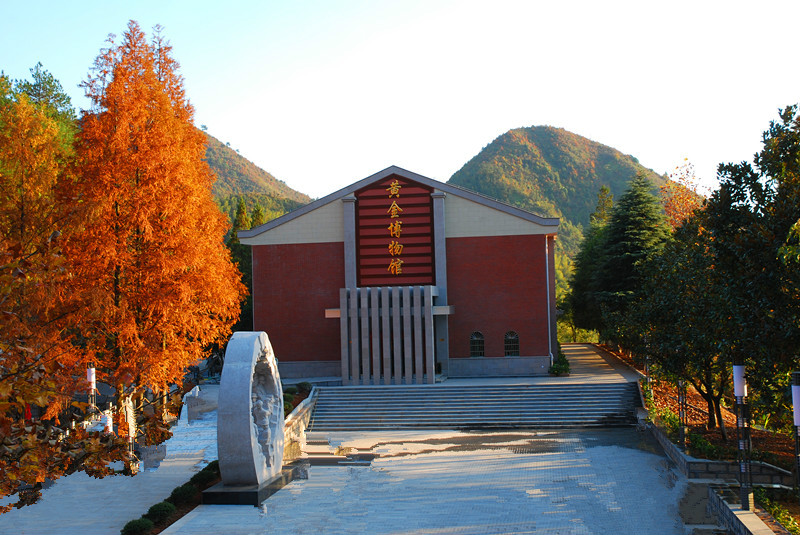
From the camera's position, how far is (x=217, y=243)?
17781mm

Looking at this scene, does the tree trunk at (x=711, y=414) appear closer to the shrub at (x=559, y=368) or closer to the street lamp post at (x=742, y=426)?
the street lamp post at (x=742, y=426)

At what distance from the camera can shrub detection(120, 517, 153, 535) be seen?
11.3m

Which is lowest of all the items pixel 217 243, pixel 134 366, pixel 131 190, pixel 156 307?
pixel 134 366

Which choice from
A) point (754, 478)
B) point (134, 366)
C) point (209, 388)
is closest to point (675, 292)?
point (754, 478)

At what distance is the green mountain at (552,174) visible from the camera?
357 ft

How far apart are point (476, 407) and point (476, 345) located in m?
5.47

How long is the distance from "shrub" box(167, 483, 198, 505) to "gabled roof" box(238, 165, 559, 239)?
17.5 m

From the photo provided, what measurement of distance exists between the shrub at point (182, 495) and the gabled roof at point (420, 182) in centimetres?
1752

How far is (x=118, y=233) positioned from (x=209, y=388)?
14373 millimetres

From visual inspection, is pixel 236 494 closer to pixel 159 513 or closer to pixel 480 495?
pixel 159 513

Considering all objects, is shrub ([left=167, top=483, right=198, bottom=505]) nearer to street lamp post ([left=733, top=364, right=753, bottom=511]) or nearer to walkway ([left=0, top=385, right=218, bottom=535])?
walkway ([left=0, top=385, right=218, bottom=535])

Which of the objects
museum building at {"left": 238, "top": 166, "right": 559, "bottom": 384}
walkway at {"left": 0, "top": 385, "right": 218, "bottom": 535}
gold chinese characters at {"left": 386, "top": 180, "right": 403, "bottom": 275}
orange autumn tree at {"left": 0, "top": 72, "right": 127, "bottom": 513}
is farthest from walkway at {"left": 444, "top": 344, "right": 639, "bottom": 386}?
orange autumn tree at {"left": 0, "top": 72, "right": 127, "bottom": 513}

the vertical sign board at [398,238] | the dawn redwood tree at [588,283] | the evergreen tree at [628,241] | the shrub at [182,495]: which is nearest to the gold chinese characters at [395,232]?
the vertical sign board at [398,238]

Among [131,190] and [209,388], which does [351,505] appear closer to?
[131,190]
